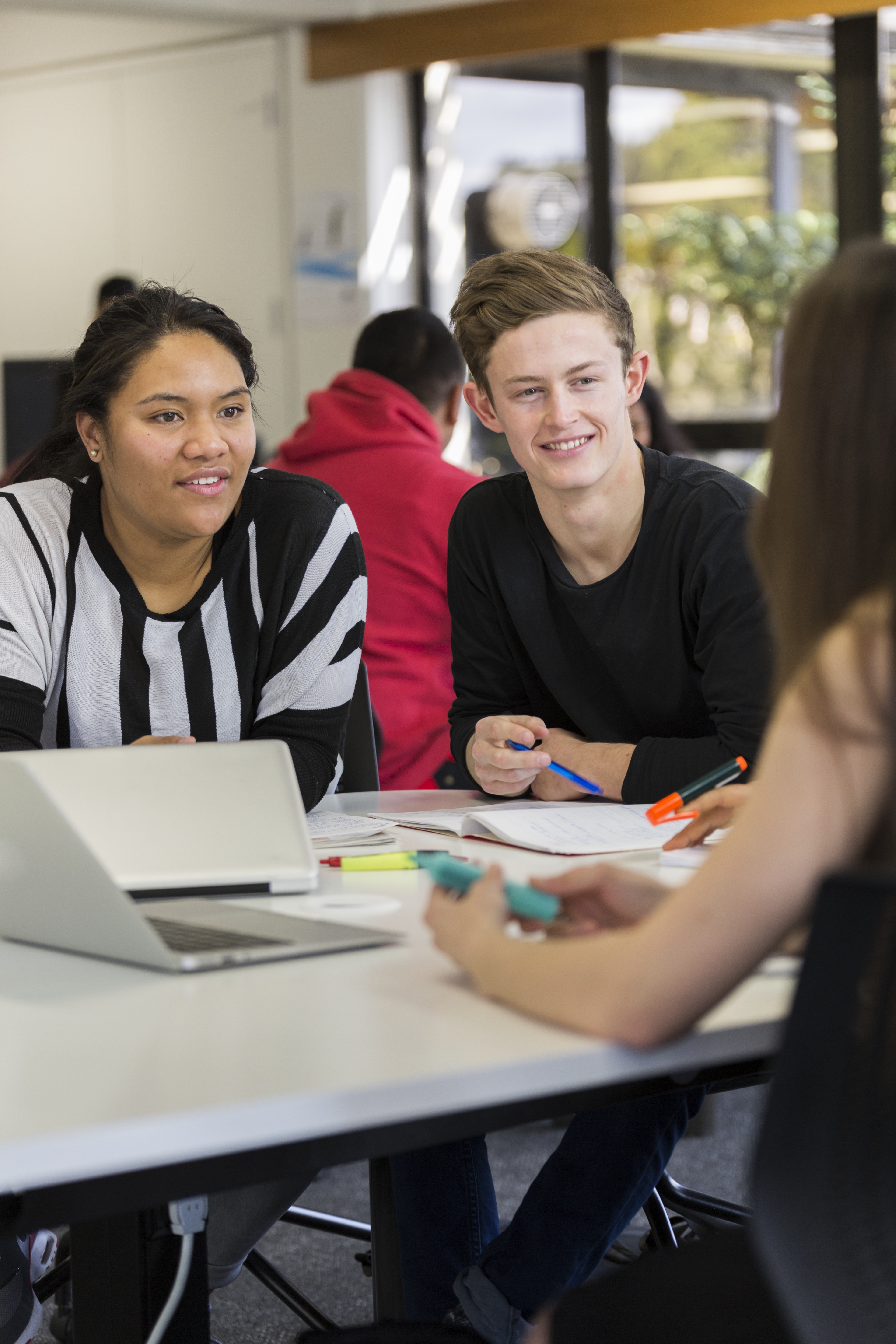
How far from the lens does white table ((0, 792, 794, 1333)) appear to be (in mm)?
763

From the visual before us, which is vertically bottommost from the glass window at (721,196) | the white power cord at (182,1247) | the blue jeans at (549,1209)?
the blue jeans at (549,1209)

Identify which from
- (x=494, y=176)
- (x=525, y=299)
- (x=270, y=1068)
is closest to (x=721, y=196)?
(x=494, y=176)

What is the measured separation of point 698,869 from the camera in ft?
2.85

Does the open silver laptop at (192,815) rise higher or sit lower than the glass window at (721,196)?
lower

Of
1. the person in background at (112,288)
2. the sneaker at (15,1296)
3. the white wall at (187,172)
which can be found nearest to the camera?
the sneaker at (15,1296)

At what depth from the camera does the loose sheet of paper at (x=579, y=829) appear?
1.48 metres

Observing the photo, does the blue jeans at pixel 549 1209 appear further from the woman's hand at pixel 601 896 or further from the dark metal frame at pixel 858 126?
the dark metal frame at pixel 858 126

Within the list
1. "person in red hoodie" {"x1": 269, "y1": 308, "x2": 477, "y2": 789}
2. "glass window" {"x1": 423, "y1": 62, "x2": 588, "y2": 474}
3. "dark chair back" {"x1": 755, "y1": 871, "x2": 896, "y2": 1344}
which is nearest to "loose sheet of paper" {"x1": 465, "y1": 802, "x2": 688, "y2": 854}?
"dark chair back" {"x1": 755, "y1": 871, "x2": 896, "y2": 1344}

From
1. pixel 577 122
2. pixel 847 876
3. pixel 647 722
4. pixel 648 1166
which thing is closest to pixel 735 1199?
pixel 647 722

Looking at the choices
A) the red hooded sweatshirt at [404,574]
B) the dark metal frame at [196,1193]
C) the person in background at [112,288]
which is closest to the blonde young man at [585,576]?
the dark metal frame at [196,1193]

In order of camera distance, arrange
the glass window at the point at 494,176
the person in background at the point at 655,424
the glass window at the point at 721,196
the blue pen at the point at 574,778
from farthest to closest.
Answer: the glass window at the point at 494,176
the glass window at the point at 721,196
the person in background at the point at 655,424
the blue pen at the point at 574,778

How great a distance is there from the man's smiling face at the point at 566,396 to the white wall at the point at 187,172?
3.64 metres

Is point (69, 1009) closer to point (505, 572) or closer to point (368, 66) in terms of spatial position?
point (505, 572)

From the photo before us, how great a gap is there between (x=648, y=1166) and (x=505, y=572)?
2.89 feet
